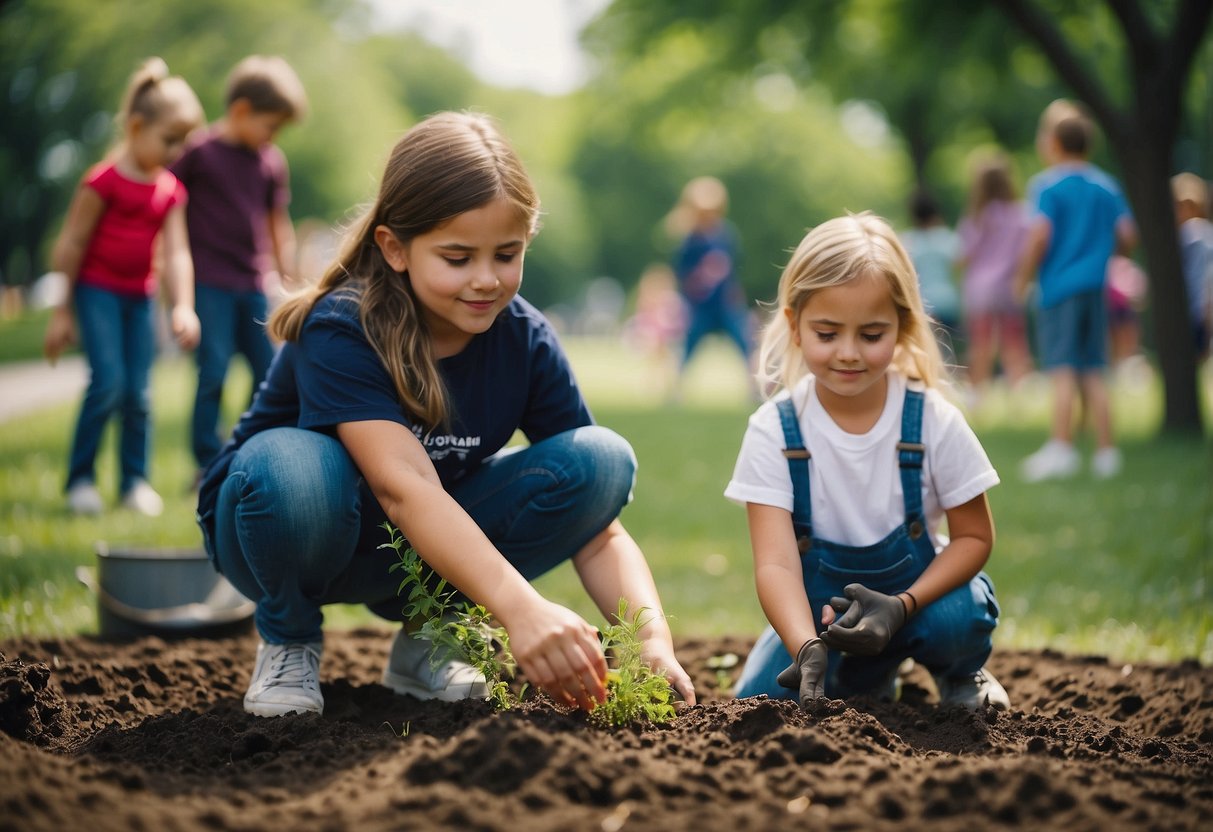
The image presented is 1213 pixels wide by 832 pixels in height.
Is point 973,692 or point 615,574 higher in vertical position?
Answer: point 615,574

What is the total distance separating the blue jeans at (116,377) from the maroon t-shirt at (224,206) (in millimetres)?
372

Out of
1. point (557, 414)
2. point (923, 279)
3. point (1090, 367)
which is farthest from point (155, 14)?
point (557, 414)

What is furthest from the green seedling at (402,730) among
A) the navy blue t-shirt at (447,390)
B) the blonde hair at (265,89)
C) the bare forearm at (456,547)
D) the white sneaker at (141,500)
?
the blonde hair at (265,89)

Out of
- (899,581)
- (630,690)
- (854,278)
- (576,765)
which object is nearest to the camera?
(576,765)

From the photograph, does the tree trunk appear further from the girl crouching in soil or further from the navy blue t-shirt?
the navy blue t-shirt

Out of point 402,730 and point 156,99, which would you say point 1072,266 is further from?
point 402,730

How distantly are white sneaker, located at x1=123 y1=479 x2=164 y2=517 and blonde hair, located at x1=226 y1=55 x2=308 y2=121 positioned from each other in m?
1.83

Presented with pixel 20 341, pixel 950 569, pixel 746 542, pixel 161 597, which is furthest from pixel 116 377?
pixel 20 341

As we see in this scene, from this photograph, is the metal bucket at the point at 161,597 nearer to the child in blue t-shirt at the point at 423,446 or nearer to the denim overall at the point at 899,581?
the child in blue t-shirt at the point at 423,446

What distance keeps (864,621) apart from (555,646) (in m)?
0.74

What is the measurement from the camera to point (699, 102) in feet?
55.0

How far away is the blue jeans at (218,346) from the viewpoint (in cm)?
564

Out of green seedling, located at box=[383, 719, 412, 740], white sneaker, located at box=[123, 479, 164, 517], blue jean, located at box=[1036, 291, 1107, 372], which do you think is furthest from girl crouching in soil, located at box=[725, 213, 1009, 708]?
blue jean, located at box=[1036, 291, 1107, 372]

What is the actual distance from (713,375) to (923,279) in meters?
11.5
